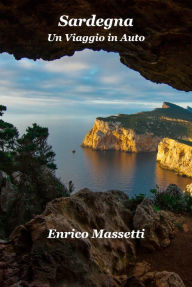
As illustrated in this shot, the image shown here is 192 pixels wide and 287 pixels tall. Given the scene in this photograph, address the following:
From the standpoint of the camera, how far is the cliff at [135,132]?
165 metres

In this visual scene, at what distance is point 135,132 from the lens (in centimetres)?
16438

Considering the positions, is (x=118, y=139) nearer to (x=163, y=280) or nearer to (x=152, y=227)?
(x=152, y=227)

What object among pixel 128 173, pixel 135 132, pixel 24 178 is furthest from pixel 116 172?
pixel 24 178

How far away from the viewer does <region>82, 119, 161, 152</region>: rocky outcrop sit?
543ft

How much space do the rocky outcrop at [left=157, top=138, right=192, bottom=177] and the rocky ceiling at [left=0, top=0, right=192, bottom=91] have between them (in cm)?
11071

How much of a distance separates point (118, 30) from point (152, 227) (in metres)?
9.46

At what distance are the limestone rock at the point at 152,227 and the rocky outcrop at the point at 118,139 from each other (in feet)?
505

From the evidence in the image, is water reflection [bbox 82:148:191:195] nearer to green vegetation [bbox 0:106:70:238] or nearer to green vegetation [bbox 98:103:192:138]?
green vegetation [bbox 98:103:192:138]

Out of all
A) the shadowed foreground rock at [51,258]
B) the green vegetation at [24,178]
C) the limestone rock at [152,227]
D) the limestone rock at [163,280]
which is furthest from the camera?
→ the green vegetation at [24,178]

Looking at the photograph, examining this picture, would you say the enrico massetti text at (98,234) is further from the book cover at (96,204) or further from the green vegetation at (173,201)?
the green vegetation at (173,201)

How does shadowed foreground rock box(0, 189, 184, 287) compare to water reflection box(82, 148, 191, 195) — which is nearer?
shadowed foreground rock box(0, 189, 184, 287)

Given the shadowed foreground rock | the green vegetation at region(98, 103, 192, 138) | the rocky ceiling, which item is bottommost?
the shadowed foreground rock

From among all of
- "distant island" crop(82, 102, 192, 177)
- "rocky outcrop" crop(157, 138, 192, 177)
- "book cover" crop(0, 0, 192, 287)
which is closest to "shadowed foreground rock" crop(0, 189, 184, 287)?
"book cover" crop(0, 0, 192, 287)

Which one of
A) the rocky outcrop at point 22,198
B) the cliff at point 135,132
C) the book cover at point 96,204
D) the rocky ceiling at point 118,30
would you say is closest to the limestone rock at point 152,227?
the book cover at point 96,204
